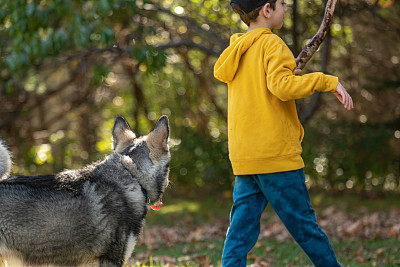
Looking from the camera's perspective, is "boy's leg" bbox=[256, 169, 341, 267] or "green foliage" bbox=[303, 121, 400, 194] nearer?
"boy's leg" bbox=[256, 169, 341, 267]

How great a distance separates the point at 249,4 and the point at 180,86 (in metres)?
9.99

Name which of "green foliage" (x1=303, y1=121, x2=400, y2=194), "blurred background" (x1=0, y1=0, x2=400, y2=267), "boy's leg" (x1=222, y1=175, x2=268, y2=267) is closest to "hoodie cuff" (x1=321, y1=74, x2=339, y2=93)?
"boy's leg" (x1=222, y1=175, x2=268, y2=267)

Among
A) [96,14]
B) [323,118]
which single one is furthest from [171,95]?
[96,14]

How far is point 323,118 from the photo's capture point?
1141 cm

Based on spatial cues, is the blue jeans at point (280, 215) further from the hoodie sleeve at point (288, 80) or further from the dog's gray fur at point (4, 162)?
the dog's gray fur at point (4, 162)

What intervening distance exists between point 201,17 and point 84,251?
22.4ft

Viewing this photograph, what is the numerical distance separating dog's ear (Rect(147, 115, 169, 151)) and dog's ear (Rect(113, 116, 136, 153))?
276mm

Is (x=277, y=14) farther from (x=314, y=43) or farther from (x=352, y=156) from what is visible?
(x=352, y=156)

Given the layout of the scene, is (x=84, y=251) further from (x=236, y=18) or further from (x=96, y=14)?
(x=236, y=18)

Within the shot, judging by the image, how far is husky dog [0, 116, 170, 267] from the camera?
3.49 m

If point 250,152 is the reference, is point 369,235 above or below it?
below

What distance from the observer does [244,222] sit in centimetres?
374

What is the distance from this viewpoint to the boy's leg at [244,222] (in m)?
3.73

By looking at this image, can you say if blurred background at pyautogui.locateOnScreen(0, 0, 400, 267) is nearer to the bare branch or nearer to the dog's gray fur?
the bare branch
